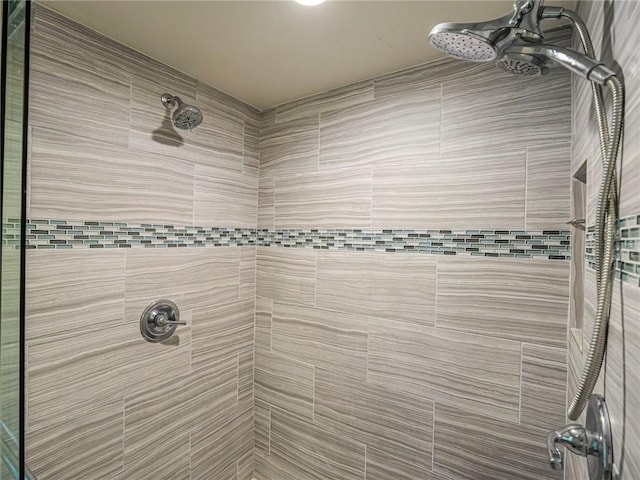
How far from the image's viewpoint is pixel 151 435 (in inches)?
58.8

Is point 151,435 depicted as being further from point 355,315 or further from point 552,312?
point 552,312

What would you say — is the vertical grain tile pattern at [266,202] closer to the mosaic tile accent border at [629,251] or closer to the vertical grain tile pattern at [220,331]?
the vertical grain tile pattern at [220,331]

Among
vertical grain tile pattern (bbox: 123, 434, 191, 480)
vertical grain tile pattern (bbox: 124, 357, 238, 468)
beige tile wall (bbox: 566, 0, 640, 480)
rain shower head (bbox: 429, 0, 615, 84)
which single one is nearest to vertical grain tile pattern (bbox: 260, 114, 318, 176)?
rain shower head (bbox: 429, 0, 615, 84)

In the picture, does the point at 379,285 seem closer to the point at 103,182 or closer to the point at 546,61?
the point at 546,61

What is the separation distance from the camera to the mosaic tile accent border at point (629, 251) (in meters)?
0.54

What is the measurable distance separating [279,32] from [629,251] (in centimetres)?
127

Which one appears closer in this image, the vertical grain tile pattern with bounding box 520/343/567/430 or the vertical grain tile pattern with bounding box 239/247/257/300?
the vertical grain tile pattern with bounding box 520/343/567/430

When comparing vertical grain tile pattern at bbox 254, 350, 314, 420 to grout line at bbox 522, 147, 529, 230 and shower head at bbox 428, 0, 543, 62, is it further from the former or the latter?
shower head at bbox 428, 0, 543, 62

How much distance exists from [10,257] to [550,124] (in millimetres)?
1682

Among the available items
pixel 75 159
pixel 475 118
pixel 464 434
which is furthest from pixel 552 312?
pixel 75 159

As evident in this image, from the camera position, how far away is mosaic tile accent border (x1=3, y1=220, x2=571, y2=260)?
1197mm

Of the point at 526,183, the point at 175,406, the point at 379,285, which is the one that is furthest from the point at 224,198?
the point at 526,183

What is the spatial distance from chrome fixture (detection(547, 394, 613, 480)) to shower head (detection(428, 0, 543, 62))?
83 centimetres

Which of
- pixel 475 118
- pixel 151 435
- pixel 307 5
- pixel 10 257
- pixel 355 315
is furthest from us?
pixel 355 315
